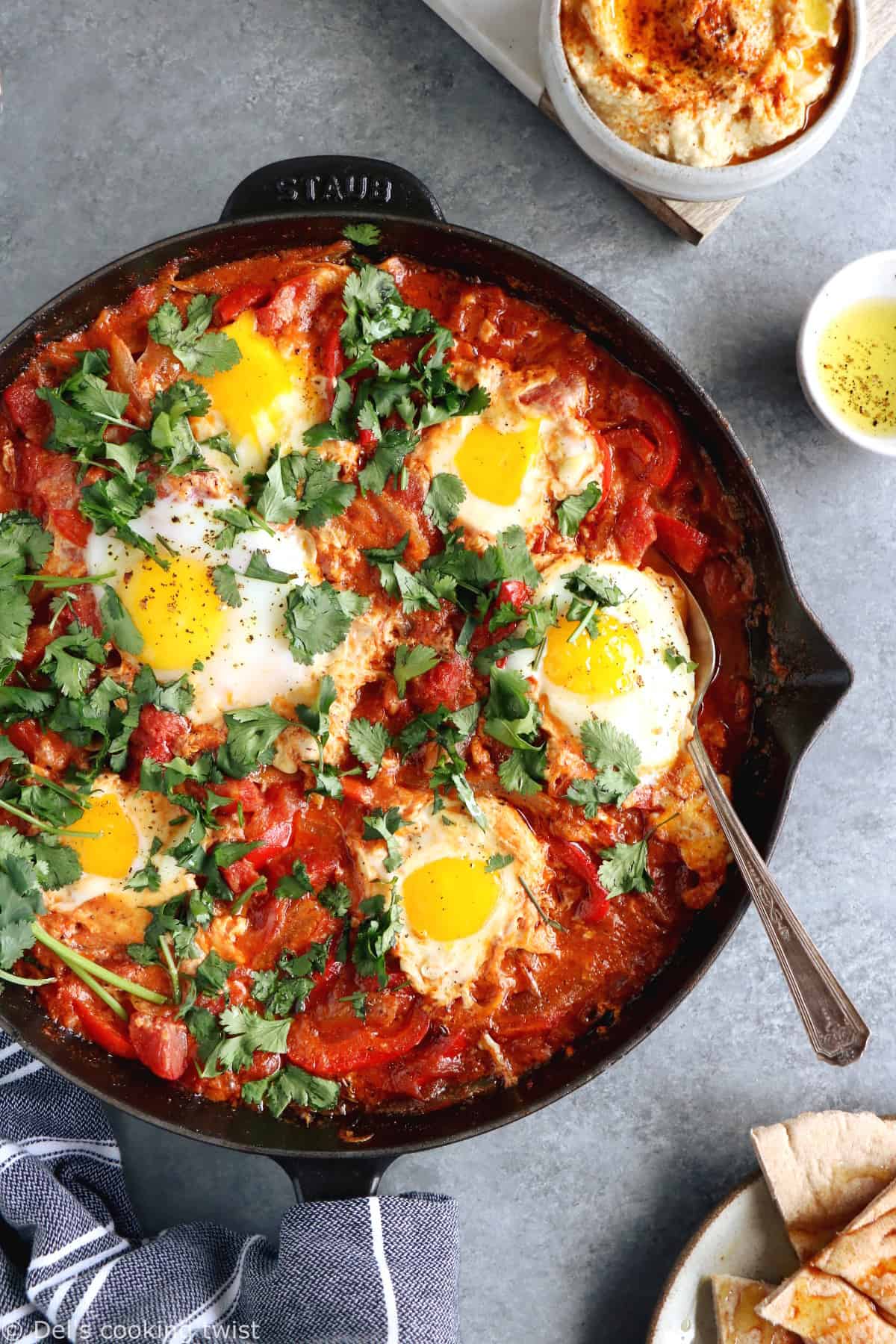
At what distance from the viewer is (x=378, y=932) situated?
402cm

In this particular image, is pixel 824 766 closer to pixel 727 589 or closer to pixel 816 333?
pixel 727 589

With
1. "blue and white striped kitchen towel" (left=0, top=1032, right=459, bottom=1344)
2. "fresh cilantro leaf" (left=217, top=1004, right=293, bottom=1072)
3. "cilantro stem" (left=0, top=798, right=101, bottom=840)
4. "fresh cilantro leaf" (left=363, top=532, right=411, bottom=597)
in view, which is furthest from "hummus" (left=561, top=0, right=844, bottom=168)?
"blue and white striped kitchen towel" (left=0, top=1032, right=459, bottom=1344)

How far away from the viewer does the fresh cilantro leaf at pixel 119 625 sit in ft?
12.9

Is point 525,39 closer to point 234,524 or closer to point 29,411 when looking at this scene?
point 234,524

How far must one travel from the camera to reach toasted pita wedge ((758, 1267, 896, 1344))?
408cm

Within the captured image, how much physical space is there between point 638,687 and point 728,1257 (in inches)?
88.0

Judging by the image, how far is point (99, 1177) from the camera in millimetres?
4500

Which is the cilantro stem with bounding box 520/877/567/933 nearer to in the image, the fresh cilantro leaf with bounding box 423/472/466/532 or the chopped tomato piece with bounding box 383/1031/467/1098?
the chopped tomato piece with bounding box 383/1031/467/1098

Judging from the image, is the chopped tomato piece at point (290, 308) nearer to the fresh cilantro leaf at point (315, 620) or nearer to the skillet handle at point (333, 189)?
the skillet handle at point (333, 189)

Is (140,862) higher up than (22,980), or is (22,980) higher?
(140,862)

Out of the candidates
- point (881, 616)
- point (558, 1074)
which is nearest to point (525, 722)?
point (558, 1074)

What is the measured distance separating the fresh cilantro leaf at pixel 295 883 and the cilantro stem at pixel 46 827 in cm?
66

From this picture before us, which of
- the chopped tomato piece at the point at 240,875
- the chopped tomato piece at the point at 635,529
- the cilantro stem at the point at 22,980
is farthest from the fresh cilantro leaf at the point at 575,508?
the cilantro stem at the point at 22,980

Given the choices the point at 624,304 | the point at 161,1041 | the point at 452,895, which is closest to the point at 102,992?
the point at 161,1041
